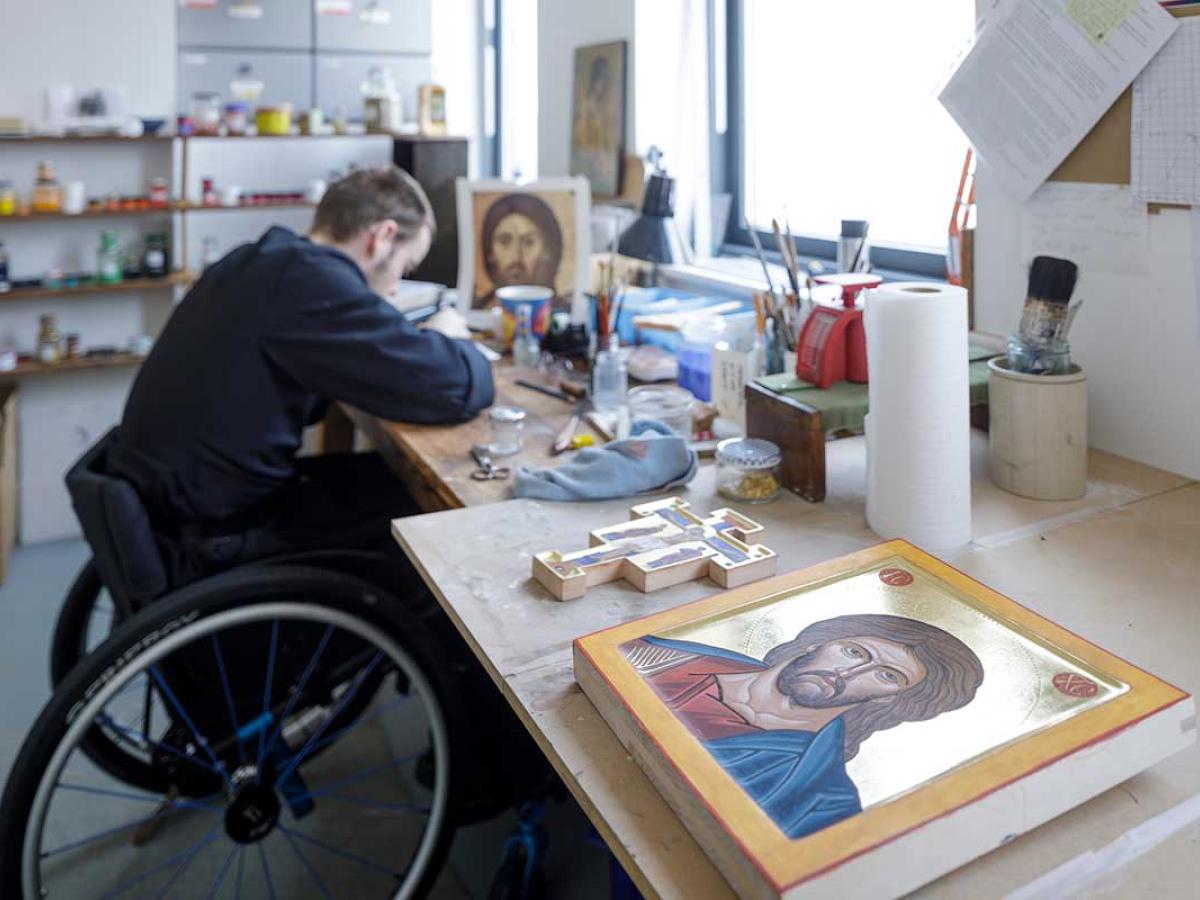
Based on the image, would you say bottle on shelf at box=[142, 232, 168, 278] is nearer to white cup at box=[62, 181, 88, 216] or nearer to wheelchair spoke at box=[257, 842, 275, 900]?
white cup at box=[62, 181, 88, 216]

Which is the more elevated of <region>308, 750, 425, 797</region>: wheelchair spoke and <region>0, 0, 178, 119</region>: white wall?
<region>0, 0, 178, 119</region>: white wall

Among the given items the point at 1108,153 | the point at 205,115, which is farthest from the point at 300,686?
the point at 205,115

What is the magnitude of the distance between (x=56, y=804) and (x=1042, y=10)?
2.22 m

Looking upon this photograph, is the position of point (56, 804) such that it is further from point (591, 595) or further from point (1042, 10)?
point (1042, 10)

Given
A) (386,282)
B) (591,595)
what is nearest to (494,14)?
(386,282)

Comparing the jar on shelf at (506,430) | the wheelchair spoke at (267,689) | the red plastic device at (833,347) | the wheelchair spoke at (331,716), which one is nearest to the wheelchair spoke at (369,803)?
the wheelchair spoke at (331,716)

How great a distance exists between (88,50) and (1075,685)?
3.77 meters

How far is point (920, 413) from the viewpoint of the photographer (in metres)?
1.06

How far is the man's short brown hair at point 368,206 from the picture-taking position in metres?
1.98

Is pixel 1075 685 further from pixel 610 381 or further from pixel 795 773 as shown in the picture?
pixel 610 381

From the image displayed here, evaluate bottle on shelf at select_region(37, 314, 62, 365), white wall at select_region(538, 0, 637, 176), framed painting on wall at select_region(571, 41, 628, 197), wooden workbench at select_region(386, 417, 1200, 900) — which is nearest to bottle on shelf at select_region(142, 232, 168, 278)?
bottle on shelf at select_region(37, 314, 62, 365)

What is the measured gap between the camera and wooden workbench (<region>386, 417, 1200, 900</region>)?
63 centimetres

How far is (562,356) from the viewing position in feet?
6.89

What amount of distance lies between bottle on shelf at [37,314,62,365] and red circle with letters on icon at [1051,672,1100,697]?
138 inches
